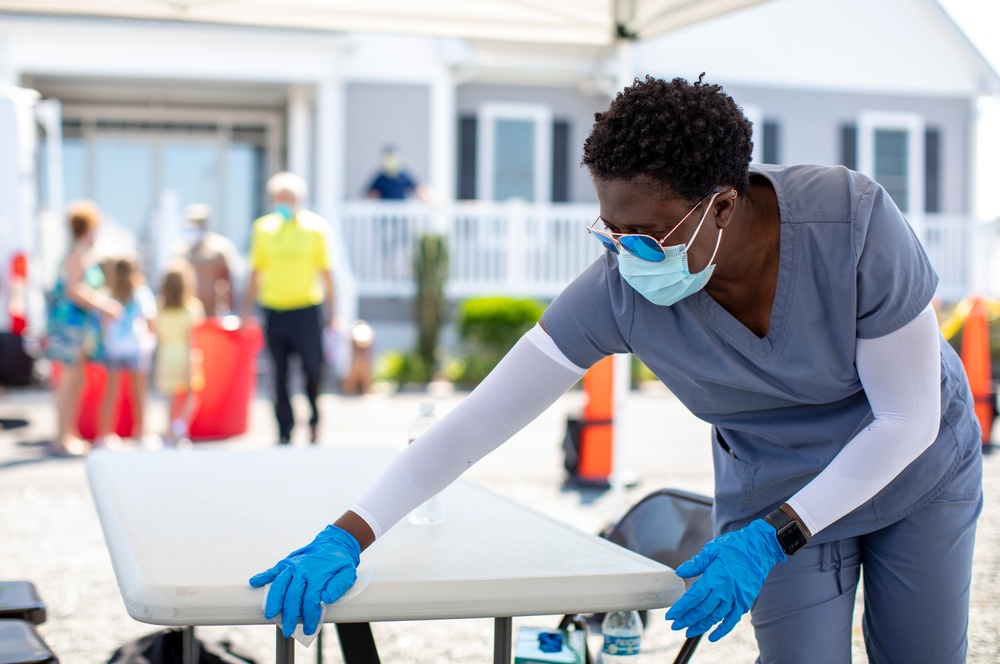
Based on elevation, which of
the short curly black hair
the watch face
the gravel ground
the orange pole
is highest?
the short curly black hair

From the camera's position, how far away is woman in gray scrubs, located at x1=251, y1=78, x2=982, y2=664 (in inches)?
74.0

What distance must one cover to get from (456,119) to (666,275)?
1496cm

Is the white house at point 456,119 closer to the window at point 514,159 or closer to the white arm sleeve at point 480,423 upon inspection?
the window at point 514,159

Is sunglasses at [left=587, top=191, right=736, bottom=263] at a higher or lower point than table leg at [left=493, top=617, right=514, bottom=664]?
higher

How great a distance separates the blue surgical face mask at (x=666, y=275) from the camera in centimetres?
195

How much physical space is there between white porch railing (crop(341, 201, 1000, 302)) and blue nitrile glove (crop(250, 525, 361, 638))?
489 inches

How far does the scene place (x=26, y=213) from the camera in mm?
10586

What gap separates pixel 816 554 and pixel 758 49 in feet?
53.3

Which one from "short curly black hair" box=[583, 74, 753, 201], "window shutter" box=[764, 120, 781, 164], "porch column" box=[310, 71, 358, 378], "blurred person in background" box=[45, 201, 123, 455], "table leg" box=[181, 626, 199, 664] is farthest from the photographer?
"window shutter" box=[764, 120, 781, 164]

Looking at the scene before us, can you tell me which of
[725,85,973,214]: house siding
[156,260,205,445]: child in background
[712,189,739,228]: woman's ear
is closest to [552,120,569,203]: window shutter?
[725,85,973,214]: house siding

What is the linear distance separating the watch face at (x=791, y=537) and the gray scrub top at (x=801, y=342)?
8.7 inches

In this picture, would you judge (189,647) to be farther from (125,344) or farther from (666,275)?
(125,344)

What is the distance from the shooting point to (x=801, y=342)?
2.02 meters

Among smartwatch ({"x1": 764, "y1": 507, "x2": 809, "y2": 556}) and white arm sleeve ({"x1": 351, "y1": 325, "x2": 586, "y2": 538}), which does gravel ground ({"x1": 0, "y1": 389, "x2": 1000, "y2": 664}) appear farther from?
smartwatch ({"x1": 764, "y1": 507, "x2": 809, "y2": 556})
